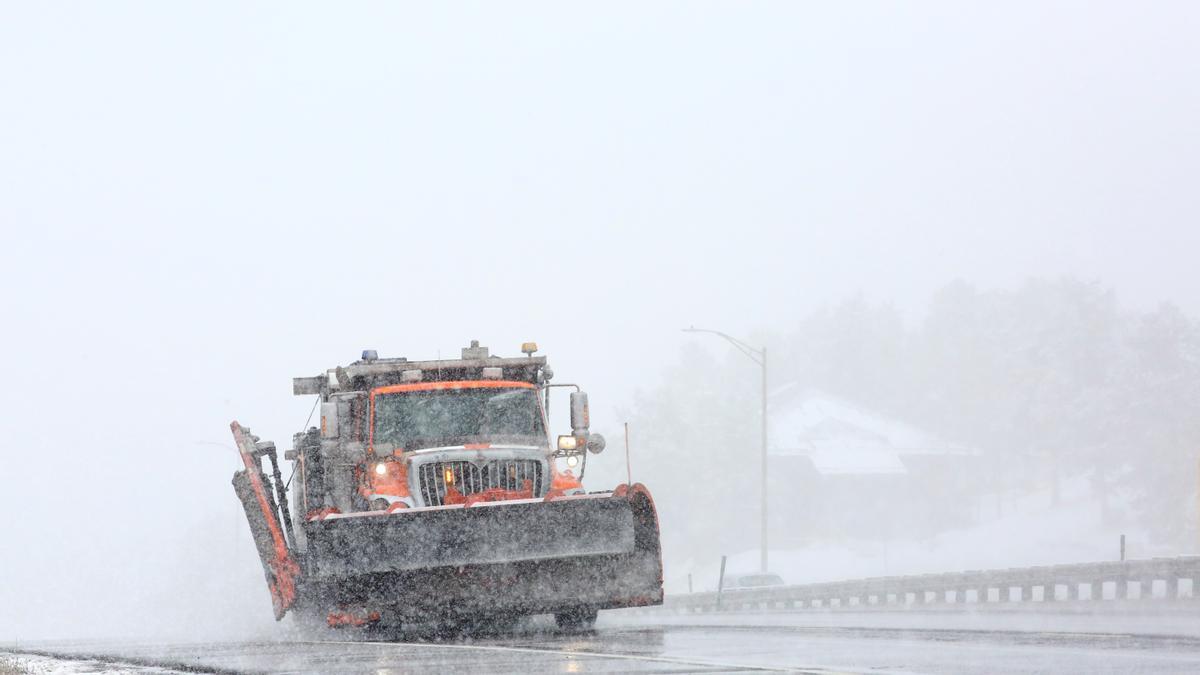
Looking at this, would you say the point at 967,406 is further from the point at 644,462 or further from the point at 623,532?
the point at 623,532

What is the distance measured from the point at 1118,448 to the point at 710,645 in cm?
7020

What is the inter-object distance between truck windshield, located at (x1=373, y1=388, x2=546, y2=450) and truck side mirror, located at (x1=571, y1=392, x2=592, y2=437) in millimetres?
386

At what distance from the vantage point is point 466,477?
16.3 metres

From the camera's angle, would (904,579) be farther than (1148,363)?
No

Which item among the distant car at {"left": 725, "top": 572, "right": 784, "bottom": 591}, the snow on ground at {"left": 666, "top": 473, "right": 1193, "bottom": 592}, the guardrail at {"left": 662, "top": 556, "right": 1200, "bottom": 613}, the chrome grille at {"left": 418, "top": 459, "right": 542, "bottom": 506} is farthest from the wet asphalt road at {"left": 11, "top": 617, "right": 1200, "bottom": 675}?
the snow on ground at {"left": 666, "top": 473, "right": 1193, "bottom": 592}

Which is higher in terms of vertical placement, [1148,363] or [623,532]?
[1148,363]

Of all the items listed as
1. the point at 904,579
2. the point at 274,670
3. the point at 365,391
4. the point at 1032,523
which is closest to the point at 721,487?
the point at 1032,523

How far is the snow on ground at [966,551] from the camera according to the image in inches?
2960

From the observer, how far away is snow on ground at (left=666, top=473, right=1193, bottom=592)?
7519 centimetres

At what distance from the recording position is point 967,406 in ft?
328

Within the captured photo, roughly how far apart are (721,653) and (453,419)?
5765mm

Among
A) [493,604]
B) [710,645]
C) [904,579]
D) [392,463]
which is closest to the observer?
[710,645]

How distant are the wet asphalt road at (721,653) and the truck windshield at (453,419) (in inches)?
86.0

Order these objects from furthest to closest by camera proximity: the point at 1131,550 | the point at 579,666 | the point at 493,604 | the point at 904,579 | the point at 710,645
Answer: the point at 1131,550
the point at 904,579
the point at 493,604
the point at 710,645
the point at 579,666
